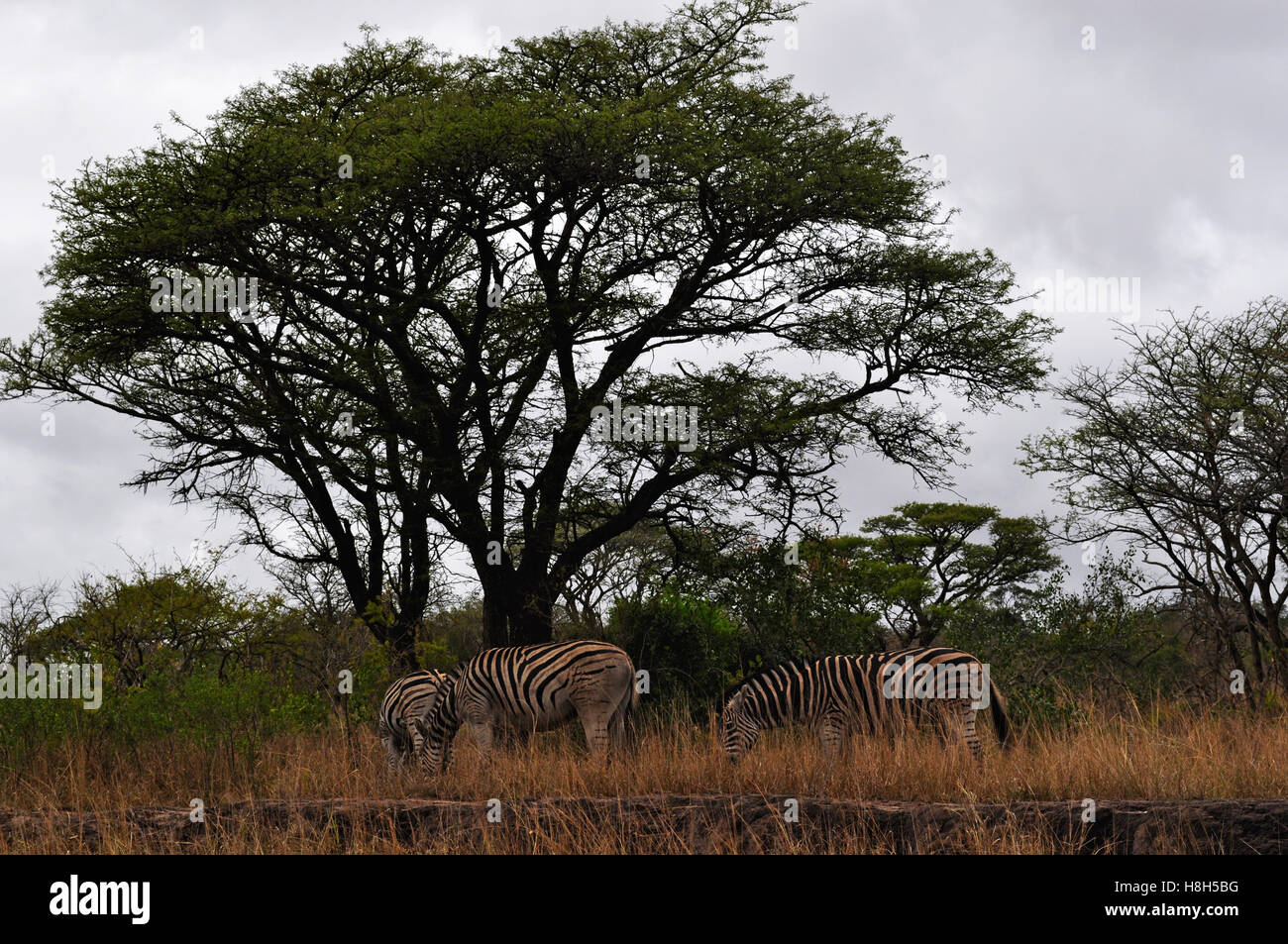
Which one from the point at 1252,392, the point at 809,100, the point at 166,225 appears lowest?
the point at 1252,392

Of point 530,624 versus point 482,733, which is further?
point 530,624

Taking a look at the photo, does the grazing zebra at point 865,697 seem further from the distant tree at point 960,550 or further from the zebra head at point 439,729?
the distant tree at point 960,550

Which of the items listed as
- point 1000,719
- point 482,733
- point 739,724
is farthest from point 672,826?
point 482,733

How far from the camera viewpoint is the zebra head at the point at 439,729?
12102 mm

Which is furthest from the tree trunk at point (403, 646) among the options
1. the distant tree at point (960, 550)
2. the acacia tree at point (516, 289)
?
the distant tree at point (960, 550)

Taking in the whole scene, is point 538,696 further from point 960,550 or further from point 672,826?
point 960,550

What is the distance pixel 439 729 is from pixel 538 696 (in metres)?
1.00

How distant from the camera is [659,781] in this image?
9.85 m

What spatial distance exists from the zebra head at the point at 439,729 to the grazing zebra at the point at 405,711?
50 mm

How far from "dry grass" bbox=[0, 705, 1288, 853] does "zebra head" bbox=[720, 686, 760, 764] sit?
324mm

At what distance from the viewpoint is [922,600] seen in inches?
1382

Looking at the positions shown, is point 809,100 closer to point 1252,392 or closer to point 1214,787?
point 1252,392
